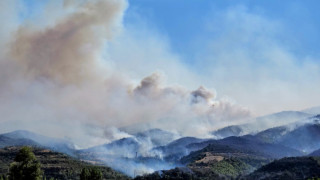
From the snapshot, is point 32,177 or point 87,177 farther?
point 87,177

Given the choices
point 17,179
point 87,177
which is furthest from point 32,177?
point 87,177

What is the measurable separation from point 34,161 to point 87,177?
818 inches

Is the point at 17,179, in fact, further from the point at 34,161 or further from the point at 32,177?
the point at 34,161

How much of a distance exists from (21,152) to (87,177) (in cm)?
2823

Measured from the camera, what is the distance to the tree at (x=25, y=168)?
117312 mm

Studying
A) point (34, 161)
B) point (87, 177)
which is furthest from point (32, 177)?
point (87, 177)

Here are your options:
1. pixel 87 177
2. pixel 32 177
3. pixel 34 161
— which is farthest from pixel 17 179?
pixel 87 177

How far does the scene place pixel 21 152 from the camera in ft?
394

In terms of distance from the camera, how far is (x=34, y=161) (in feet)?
426

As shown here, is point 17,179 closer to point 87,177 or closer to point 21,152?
point 21,152

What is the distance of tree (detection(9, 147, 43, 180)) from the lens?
117 meters

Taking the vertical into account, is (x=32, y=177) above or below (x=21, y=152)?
below

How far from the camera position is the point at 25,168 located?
118688mm

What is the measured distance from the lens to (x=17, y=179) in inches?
4606
